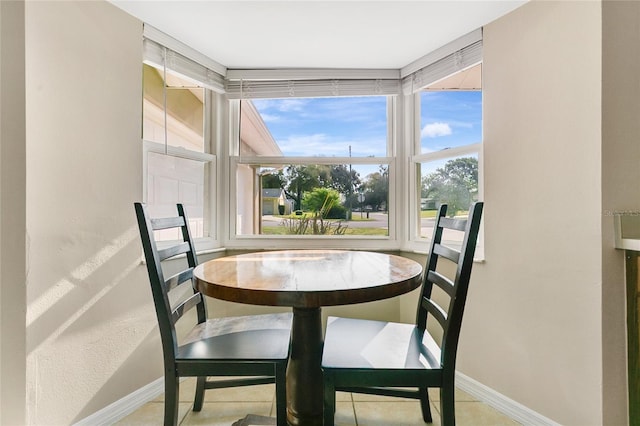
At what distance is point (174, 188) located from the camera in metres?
2.17

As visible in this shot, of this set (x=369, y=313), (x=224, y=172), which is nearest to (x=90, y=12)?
(x=224, y=172)

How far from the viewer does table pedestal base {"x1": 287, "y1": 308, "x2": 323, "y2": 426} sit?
135 centimetres

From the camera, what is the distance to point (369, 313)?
7.91 ft

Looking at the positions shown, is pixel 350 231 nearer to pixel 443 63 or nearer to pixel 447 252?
pixel 447 252

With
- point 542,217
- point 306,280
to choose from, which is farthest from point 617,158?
point 306,280

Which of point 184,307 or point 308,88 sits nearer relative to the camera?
point 184,307

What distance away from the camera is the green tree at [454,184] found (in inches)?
80.8

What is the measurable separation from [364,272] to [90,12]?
1.81 m

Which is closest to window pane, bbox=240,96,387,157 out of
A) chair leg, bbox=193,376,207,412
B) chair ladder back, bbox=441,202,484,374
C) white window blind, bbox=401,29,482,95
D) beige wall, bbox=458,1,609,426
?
white window blind, bbox=401,29,482,95

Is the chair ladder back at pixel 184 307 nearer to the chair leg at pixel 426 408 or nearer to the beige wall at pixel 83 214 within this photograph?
the beige wall at pixel 83 214

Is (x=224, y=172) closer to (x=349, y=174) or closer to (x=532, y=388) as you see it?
→ (x=349, y=174)

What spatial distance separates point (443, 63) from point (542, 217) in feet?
3.90

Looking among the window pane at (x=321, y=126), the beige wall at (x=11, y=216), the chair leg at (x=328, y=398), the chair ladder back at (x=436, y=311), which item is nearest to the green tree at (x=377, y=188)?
the window pane at (x=321, y=126)

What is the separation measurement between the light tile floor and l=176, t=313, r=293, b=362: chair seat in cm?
53
